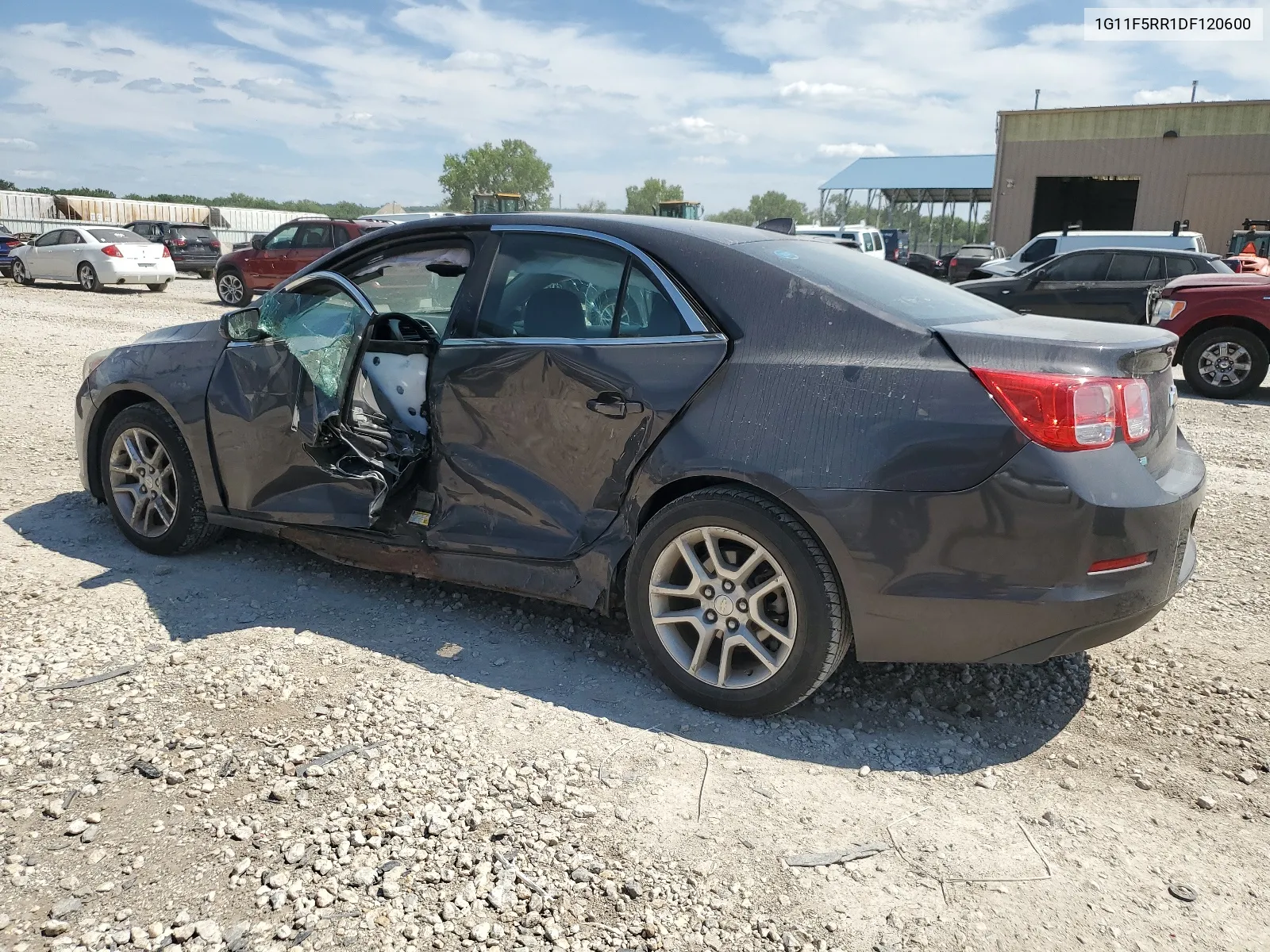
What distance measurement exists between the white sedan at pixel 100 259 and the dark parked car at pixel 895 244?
20.0 meters

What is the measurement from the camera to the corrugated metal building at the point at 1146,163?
1220 inches

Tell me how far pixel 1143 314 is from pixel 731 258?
1148 cm

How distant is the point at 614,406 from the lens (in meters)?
3.42

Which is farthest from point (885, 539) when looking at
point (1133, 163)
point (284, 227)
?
point (1133, 163)

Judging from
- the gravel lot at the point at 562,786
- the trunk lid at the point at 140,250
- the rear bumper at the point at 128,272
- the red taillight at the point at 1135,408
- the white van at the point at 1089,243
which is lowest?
the gravel lot at the point at 562,786

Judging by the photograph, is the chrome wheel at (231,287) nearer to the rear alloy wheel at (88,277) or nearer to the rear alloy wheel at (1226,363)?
the rear alloy wheel at (88,277)

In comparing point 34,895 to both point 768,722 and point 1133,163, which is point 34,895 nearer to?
point 768,722

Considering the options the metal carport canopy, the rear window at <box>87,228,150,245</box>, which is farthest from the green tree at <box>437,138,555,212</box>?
the rear window at <box>87,228,150,245</box>

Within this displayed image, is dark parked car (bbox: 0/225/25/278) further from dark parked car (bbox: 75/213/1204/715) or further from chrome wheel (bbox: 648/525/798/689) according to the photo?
chrome wheel (bbox: 648/525/798/689)

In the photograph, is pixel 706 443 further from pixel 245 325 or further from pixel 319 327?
pixel 245 325

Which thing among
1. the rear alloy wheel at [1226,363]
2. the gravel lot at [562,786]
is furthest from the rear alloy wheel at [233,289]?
the rear alloy wheel at [1226,363]

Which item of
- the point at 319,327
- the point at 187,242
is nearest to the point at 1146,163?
the point at 187,242

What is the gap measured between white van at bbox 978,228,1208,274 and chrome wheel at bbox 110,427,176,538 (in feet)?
52.3

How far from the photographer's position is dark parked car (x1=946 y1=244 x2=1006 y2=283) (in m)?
24.9
